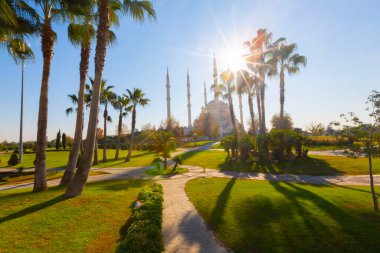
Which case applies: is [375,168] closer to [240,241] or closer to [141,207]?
[240,241]

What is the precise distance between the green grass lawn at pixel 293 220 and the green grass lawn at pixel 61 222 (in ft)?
10.4

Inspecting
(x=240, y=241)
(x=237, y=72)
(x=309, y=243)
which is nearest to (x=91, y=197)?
(x=240, y=241)

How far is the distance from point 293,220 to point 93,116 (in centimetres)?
891

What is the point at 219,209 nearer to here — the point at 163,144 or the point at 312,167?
the point at 163,144

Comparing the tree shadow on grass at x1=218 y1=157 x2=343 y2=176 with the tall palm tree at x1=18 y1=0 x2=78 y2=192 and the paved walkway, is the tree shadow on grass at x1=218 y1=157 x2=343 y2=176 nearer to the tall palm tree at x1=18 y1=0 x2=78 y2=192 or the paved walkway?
the paved walkway

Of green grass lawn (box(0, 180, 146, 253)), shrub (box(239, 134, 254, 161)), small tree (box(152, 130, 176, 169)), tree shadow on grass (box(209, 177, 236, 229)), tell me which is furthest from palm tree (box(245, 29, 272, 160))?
green grass lawn (box(0, 180, 146, 253))

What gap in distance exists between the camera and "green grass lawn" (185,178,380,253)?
225 inches

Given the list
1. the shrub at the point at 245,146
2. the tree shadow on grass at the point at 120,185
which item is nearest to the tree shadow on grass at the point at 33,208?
the tree shadow on grass at the point at 120,185

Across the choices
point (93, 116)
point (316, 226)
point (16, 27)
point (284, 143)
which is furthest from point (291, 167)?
point (16, 27)

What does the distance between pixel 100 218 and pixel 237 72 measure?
23885mm

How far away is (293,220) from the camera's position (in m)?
7.07

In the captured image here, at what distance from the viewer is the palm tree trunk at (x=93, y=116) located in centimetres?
985

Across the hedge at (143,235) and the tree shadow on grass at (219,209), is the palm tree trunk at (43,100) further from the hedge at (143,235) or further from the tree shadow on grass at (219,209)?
the tree shadow on grass at (219,209)

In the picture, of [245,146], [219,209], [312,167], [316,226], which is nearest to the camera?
[316,226]
